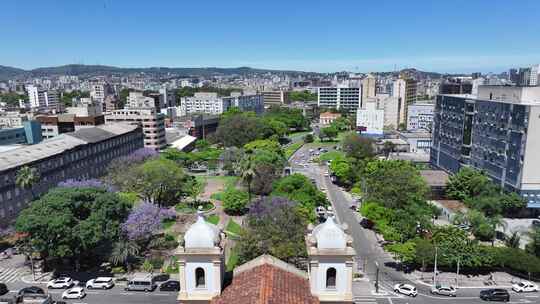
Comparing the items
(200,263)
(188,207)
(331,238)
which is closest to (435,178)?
(188,207)

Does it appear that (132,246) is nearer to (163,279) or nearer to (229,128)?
(163,279)

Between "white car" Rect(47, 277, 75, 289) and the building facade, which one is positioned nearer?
"white car" Rect(47, 277, 75, 289)

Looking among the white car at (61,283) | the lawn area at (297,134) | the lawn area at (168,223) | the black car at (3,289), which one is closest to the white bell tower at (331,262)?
the white car at (61,283)

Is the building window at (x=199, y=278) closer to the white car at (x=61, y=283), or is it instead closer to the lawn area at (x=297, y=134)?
the white car at (x=61, y=283)

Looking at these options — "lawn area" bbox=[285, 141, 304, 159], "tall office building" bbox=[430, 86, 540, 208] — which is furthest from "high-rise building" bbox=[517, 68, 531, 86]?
"lawn area" bbox=[285, 141, 304, 159]

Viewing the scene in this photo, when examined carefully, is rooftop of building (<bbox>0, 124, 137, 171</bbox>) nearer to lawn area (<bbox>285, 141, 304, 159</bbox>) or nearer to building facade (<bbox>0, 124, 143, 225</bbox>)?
building facade (<bbox>0, 124, 143, 225</bbox>)

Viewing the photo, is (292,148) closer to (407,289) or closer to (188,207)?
(188,207)
